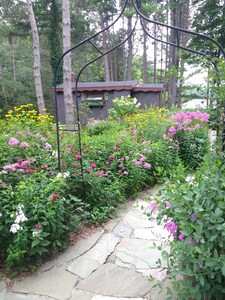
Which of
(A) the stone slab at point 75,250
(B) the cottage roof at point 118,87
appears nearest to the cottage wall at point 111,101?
(B) the cottage roof at point 118,87

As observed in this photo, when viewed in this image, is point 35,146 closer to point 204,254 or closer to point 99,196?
point 99,196

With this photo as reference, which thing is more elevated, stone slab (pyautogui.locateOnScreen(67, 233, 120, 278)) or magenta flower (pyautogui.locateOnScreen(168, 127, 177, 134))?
magenta flower (pyautogui.locateOnScreen(168, 127, 177, 134))

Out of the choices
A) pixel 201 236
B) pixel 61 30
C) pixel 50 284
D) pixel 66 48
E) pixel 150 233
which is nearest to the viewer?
pixel 201 236

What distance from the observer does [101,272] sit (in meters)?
1.75

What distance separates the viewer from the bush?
1066 millimetres

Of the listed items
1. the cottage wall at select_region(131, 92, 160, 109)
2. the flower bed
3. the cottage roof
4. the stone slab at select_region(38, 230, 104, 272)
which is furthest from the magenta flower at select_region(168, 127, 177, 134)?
the cottage wall at select_region(131, 92, 160, 109)

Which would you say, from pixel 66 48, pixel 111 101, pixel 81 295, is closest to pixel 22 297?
pixel 81 295

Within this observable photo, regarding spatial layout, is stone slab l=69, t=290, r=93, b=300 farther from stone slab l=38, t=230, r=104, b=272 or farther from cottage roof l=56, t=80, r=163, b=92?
cottage roof l=56, t=80, r=163, b=92

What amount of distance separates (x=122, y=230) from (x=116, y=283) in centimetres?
69

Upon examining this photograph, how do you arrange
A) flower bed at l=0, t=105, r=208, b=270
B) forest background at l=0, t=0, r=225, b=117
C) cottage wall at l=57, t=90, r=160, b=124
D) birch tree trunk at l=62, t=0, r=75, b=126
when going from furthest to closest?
forest background at l=0, t=0, r=225, b=117
cottage wall at l=57, t=90, r=160, b=124
birch tree trunk at l=62, t=0, r=75, b=126
flower bed at l=0, t=105, r=208, b=270

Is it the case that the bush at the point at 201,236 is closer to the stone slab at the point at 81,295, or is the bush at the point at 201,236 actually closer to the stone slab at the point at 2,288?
the stone slab at the point at 81,295

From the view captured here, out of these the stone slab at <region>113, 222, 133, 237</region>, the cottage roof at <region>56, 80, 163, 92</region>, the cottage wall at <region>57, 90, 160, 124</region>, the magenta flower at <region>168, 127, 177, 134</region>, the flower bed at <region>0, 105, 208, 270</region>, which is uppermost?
the cottage roof at <region>56, 80, 163, 92</region>

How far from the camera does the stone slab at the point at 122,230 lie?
7.34 feet

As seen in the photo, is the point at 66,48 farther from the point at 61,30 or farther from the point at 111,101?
the point at 61,30
